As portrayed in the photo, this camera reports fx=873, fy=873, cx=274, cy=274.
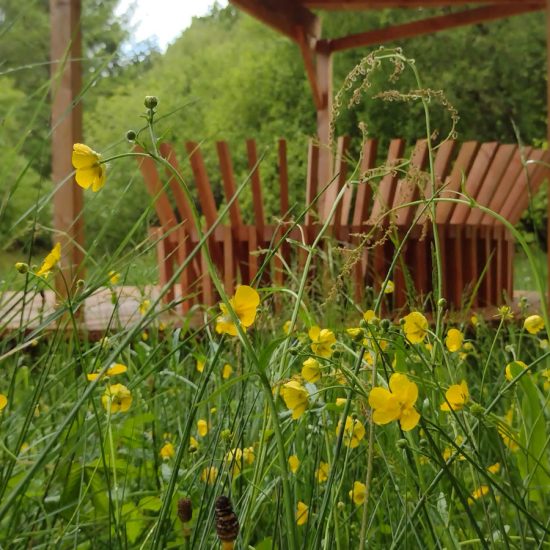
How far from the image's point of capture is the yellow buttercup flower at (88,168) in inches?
25.9

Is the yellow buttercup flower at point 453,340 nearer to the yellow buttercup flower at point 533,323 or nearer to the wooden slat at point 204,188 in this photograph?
the yellow buttercup flower at point 533,323

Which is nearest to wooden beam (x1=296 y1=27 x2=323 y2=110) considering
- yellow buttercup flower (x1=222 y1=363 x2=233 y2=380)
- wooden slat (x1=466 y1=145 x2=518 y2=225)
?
wooden slat (x1=466 y1=145 x2=518 y2=225)

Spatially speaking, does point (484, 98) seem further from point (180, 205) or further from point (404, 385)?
point (404, 385)

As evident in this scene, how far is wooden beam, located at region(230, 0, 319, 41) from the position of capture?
7144 millimetres

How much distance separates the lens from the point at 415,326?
853 millimetres

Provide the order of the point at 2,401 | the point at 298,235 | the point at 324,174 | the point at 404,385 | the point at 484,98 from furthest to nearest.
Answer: the point at 484,98 < the point at 324,174 < the point at 298,235 < the point at 2,401 < the point at 404,385

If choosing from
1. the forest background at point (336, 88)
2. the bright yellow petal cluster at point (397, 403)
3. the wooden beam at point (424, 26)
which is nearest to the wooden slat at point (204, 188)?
the bright yellow petal cluster at point (397, 403)

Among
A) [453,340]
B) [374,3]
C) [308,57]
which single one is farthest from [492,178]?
[453,340]

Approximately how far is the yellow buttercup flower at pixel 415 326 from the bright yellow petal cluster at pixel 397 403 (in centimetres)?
23

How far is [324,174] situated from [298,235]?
4084 millimetres

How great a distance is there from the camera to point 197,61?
28.5 metres

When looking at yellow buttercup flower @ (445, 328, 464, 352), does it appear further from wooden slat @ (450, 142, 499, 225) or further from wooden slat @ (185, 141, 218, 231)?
wooden slat @ (450, 142, 499, 225)

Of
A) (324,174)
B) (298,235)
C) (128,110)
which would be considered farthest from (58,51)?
(128,110)

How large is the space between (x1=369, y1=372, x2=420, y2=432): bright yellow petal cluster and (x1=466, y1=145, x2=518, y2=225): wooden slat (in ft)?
15.4
